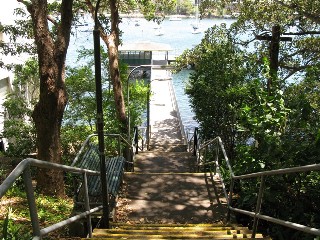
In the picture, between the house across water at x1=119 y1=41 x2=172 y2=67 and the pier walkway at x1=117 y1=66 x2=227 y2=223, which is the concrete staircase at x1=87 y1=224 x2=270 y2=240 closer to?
the pier walkway at x1=117 y1=66 x2=227 y2=223

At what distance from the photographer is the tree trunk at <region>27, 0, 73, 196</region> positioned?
6.52 metres

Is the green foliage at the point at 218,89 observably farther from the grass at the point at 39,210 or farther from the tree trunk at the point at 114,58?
the grass at the point at 39,210

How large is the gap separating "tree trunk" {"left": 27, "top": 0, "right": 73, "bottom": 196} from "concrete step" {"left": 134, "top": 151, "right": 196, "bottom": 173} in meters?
4.28

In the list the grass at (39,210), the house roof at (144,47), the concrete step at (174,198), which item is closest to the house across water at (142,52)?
the house roof at (144,47)

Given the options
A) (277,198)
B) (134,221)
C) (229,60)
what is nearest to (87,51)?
(229,60)

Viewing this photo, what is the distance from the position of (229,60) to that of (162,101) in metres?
19.8

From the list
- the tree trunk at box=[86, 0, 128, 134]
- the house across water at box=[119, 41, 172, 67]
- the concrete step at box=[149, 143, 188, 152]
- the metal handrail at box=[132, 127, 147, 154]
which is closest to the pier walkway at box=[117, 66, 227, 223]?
the metal handrail at box=[132, 127, 147, 154]

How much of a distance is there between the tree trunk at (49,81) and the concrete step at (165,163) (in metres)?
4.28

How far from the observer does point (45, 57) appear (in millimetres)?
6512

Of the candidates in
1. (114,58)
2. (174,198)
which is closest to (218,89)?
(114,58)

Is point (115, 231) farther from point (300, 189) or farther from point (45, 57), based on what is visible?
point (45, 57)

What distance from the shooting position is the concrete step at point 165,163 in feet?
36.5

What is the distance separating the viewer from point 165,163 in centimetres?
1166

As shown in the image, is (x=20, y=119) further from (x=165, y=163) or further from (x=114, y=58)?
(x=165, y=163)
